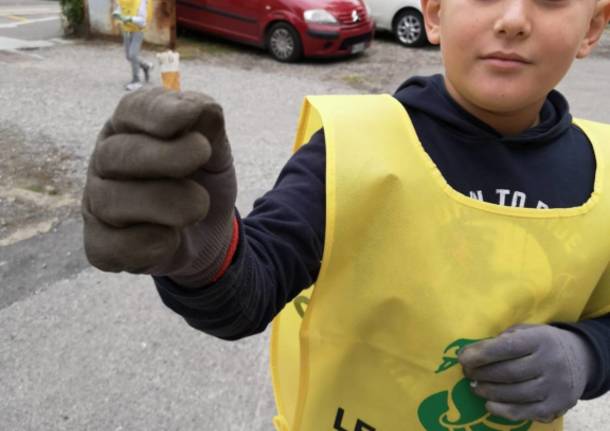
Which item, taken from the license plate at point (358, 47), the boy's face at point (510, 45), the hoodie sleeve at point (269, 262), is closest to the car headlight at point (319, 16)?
the license plate at point (358, 47)

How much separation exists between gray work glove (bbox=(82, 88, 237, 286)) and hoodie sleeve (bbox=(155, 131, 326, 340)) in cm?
13

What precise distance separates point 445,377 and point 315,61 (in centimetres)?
871

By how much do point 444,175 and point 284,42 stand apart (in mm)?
8455

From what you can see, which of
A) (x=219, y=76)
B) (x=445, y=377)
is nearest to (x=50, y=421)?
(x=445, y=377)

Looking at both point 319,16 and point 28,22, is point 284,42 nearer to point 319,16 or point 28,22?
point 319,16

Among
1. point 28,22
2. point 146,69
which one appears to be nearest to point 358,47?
point 146,69

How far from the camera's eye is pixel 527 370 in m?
1.17

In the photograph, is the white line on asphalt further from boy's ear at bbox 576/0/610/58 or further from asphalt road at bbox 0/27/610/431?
boy's ear at bbox 576/0/610/58

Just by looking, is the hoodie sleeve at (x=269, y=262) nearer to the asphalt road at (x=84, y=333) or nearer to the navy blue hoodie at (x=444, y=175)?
the navy blue hoodie at (x=444, y=175)

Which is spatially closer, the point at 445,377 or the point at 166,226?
the point at 166,226

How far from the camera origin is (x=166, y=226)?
31.7 inches

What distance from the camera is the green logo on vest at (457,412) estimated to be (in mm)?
1235

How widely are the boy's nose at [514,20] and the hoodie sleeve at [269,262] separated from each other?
370 mm

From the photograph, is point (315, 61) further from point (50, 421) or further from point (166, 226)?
point (166, 226)
